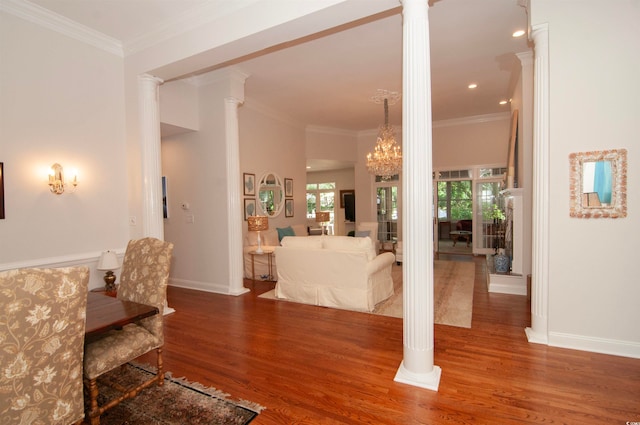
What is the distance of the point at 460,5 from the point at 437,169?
5.67m

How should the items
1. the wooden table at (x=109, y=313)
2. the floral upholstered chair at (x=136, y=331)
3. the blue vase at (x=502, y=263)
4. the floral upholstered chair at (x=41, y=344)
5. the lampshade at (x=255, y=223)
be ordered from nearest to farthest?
the floral upholstered chair at (x=41, y=344) < the wooden table at (x=109, y=313) < the floral upholstered chair at (x=136, y=331) < the blue vase at (x=502, y=263) < the lampshade at (x=255, y=223)

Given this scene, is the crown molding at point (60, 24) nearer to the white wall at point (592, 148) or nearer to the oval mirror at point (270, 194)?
the oval mirror at point (270, 194)

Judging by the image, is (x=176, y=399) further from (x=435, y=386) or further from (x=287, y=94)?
(x=287, y=94)

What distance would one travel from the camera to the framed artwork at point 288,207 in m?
7.55

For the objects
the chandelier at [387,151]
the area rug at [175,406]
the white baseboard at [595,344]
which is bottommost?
the area rug at [175,406]

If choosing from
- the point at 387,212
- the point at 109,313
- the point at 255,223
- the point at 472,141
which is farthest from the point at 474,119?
the point at 109,313

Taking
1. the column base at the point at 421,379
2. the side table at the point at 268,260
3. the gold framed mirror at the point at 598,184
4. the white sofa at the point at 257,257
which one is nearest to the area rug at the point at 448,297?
the side table at the point at 268,260

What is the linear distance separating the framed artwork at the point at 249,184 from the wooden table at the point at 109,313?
4.03 m

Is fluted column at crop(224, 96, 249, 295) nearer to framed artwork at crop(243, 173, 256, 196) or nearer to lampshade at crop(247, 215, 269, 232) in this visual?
lampshade at crop(247, 215, 269, 232)

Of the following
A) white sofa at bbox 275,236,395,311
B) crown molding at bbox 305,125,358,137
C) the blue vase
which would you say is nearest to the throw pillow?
white sofa at bbox 275,236,395,311

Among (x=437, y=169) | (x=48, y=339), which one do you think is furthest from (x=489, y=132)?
(x=48, y=339)

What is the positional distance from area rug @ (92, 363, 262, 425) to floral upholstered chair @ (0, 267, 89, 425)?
2.12ft

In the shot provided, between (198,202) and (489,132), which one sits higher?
(489,132)

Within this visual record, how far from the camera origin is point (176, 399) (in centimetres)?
236
